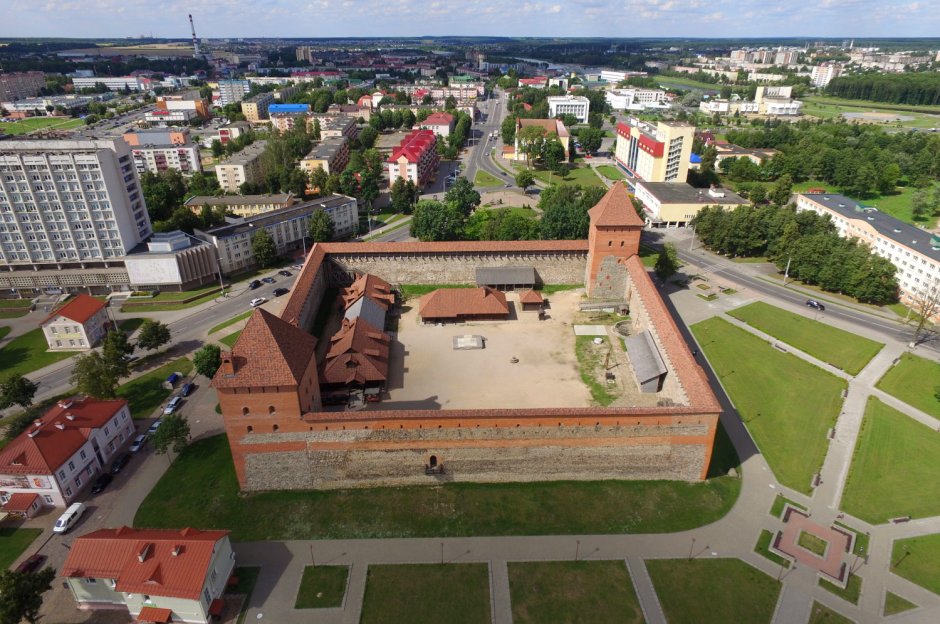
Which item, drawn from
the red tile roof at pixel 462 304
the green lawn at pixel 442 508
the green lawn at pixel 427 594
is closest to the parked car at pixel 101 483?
the green lawn at pixel 442 508

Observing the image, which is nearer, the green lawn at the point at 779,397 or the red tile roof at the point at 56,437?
the red tile roof at the point at 56,437

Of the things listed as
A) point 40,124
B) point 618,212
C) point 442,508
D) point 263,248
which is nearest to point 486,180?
point 263,248

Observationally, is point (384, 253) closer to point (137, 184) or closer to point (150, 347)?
point (150, 347)

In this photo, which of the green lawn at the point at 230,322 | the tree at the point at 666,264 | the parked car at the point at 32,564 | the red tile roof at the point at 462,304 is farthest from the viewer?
the tree at the point at 666,264

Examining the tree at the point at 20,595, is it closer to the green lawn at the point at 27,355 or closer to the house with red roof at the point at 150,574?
the house with red roof at the point at 150,574

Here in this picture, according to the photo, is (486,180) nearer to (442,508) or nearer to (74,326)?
(74,326)
